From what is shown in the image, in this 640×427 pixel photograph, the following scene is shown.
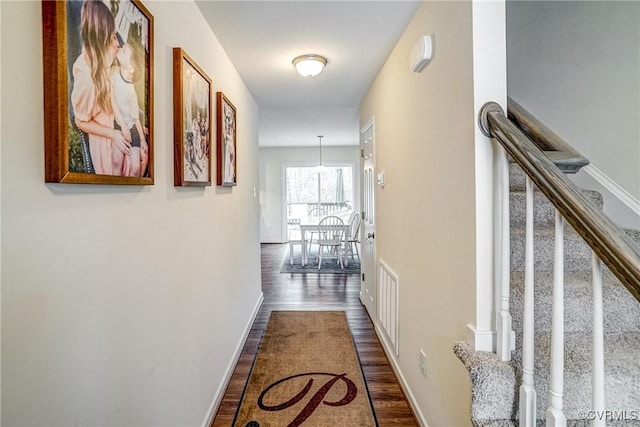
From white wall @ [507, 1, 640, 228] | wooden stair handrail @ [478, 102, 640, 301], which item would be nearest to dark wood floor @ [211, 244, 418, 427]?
wooden stair handrail @ [478, 102, 640, 301]

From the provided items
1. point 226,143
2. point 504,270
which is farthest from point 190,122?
point 504,270

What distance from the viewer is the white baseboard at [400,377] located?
180 centimetres

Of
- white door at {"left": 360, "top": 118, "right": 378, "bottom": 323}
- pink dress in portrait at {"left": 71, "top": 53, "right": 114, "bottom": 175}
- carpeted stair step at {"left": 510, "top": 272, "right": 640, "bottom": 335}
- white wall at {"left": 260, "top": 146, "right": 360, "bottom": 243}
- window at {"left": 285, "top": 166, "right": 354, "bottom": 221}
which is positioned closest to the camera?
pink dress in portrait at {"left": 71, "top": 53, "right": 114, "bottom": 175}

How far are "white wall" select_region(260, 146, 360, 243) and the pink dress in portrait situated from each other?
709 cm

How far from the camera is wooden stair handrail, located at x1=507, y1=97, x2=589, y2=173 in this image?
147cm

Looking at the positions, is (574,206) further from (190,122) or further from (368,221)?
(368,221)

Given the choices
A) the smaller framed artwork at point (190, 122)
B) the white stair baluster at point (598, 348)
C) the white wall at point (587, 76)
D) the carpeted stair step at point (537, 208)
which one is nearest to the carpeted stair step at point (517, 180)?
the carpeted stair step at point (537, 208)

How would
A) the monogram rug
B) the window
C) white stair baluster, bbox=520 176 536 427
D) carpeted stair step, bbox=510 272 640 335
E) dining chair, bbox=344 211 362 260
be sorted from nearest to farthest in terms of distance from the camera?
white stair baluster, bbox=520 176 536 427 → carpeted stair step, bbox=510 272 640 335 → the monogram rug → dining chair, bbox=344 211 362 260 → the window

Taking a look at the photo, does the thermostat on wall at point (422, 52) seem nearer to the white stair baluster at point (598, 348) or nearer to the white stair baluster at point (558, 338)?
the white stair baluster at point (558, 338)

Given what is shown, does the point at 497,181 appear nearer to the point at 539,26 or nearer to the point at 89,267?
the point at 89,267

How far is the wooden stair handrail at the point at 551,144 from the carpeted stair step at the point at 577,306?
53 centimetres

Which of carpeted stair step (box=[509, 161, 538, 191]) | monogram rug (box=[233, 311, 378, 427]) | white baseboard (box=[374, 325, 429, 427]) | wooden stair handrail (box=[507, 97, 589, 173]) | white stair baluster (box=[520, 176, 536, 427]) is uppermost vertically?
wooden stair handrail (box=[507, 97, 589, 173])

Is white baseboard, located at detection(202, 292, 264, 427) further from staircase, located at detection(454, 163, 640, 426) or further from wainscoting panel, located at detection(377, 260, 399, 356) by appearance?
staircase, located at detection(454, 163, 640, 426)

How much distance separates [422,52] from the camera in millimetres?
1570
